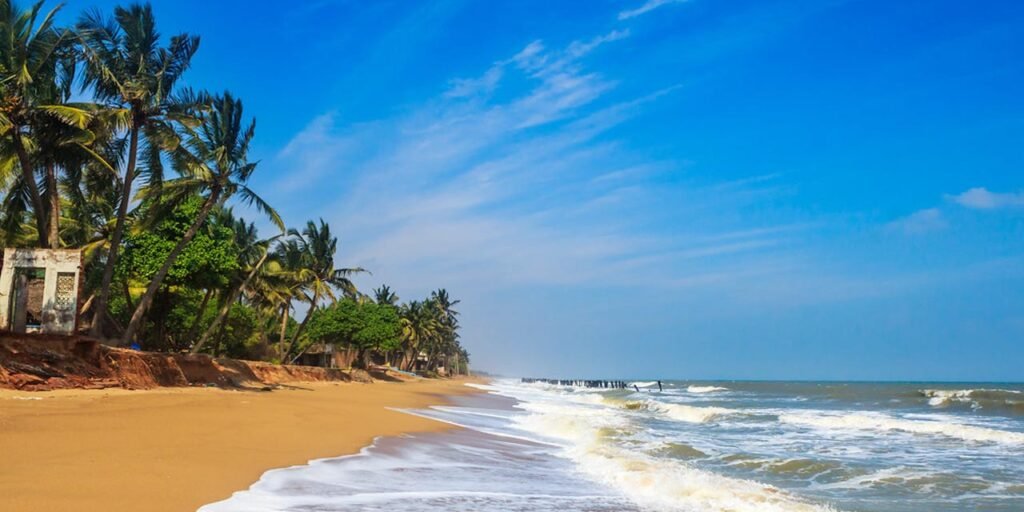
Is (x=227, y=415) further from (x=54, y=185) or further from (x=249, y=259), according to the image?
(x=249, y=259)

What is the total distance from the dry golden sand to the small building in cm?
222

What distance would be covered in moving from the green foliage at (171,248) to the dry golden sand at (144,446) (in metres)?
9.14

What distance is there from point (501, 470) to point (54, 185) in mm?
14204

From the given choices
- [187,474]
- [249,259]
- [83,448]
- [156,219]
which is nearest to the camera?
[187,474]

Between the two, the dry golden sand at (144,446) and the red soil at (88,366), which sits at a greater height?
the red soil at (88,366)

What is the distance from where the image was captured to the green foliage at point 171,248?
22375 mm

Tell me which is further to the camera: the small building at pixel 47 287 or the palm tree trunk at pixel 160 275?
the palm tree trunk at pixel 160 275

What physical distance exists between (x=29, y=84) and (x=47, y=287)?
4.88 metres

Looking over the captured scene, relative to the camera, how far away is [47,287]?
14938 mm

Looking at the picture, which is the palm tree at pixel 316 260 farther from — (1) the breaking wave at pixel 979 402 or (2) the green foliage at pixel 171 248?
(1) the breaking wave at pixel 979 402

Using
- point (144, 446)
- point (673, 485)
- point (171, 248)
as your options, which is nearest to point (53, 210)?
point (171, 248)

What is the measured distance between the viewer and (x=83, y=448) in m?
7.16

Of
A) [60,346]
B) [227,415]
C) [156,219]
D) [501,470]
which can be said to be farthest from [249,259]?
[501,470]

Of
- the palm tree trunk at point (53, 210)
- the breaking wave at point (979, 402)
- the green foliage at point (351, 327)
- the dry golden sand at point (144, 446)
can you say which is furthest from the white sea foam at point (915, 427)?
the green foliage at point (351, 327)
